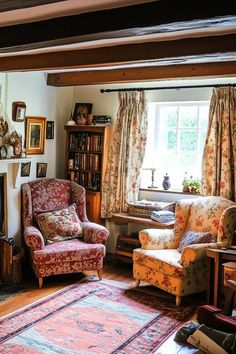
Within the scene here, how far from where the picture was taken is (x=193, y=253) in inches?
165

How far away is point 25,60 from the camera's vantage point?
4.13 m

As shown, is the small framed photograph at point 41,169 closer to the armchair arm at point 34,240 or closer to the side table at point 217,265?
the armchair arm at point 34,240

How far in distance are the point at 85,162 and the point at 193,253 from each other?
2235mm

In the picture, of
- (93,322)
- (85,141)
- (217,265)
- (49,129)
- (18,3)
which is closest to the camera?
(18,3)

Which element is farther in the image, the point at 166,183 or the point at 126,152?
the point at 126,152

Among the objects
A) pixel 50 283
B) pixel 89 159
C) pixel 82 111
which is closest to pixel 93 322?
pixel 50 283

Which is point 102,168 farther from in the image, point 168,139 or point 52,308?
point 52,308

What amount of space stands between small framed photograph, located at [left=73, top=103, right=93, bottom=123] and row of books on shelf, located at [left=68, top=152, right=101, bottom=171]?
1.60 feet

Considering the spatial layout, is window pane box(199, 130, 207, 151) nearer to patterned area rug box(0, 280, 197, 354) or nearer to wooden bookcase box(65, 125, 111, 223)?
wooden bookcase box(65, 125, 111, 223)

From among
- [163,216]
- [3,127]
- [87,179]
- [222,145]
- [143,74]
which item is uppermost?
[143,74]

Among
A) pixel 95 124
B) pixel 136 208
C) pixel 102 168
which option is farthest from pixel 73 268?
pixel 95 124

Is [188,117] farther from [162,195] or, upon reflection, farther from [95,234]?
[95,234]

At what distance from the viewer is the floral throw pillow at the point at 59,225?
4.93 meters

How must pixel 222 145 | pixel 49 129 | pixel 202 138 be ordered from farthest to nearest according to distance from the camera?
pixel 49 129 < pixel 202 138 < pixel 222 145
